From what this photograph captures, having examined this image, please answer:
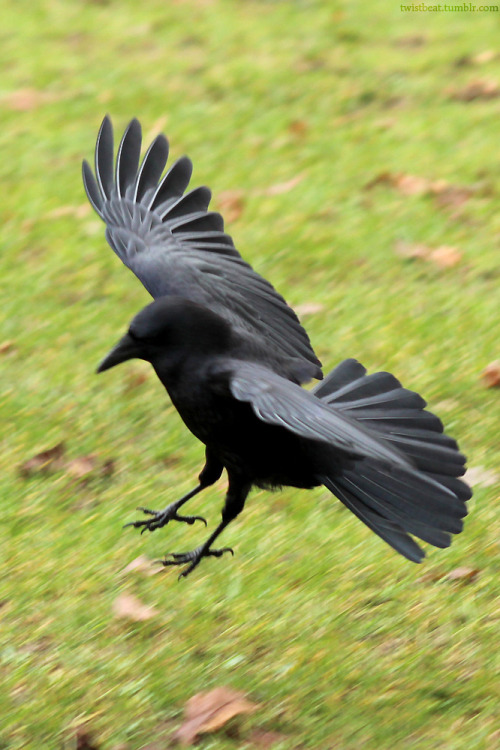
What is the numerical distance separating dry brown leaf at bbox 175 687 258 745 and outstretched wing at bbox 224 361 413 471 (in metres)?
0.90

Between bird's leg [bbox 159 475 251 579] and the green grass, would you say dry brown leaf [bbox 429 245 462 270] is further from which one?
bird's leg [bbox 159 475 251 579]

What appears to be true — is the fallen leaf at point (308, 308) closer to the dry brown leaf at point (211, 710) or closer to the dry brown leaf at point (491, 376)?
the dry brown leaf at point (491, 376)

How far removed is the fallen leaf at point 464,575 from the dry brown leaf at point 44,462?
67.5 inches

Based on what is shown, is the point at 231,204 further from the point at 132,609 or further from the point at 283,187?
the point at 132,609

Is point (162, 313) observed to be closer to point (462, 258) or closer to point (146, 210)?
point (146, 210)

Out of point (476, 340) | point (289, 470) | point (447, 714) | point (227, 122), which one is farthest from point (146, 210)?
point (227, 122)

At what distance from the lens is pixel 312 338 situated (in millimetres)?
5406

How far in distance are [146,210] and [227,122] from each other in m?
3.38

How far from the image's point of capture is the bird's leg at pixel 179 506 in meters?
3.96

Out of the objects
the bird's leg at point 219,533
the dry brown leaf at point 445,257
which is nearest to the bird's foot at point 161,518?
the bird's leg at point 219,533

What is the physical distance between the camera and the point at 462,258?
6.00m

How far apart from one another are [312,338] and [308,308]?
0.89 ft

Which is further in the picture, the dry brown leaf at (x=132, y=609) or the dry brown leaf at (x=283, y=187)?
the dry brown leaf at (x=283, y=187)

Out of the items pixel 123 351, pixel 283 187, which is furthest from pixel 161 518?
pixel 283 187
